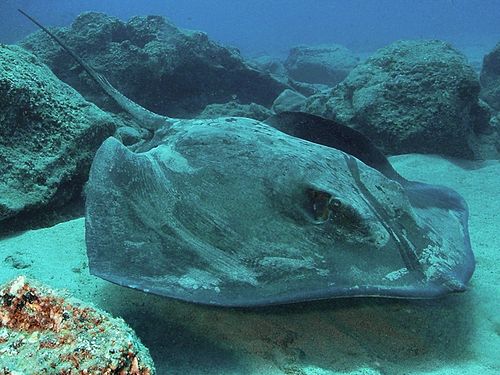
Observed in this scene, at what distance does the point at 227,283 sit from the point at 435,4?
379 feet

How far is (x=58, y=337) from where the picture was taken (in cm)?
146

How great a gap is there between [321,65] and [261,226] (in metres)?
16.7

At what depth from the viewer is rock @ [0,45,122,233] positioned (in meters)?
3.70

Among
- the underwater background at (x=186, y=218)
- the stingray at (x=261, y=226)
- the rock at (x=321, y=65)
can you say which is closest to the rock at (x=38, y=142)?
the underwater background at (x=186, y=218)

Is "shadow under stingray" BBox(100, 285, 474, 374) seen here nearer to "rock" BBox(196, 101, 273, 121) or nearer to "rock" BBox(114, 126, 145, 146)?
"rock" BBox(114, 126, 145, 146)

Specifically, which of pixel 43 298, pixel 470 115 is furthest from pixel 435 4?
pixel 43 298

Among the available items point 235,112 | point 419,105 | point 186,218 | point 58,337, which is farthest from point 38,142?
point 419,105

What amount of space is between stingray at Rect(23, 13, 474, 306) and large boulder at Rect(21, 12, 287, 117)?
5.30 m

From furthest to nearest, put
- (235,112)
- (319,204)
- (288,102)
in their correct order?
(288,102), (235,112), (319,204)

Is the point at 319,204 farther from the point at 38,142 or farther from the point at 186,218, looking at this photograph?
the point at 38,142

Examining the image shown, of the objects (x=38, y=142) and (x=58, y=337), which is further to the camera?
(x=38, y=142)

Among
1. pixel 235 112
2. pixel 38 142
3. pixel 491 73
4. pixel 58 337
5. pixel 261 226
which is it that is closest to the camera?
pixel 58 337

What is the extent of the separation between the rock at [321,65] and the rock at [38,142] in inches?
562

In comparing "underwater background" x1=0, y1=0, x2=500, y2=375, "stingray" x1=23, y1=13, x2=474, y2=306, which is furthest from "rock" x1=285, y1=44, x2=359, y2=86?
"stingray" x1=23, y1=13, x2=474, y2=306
